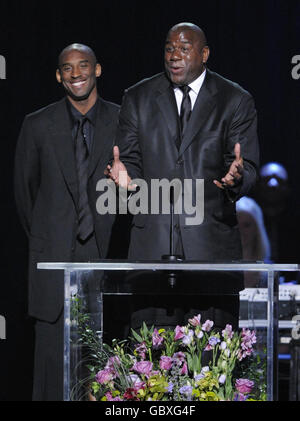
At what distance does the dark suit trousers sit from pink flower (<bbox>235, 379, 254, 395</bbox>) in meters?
1.19

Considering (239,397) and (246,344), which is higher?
(246,344)

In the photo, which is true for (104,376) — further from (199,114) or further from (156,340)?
(199,114)

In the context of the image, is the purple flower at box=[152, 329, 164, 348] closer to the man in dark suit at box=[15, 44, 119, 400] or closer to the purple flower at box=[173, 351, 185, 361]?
the purple flower at box=[173, 351, 185, 361]

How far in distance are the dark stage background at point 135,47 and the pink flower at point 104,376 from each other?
2059 mm

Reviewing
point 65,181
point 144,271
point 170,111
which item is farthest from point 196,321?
point 65,181

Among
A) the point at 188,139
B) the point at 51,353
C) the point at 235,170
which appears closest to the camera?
the point at 235,170

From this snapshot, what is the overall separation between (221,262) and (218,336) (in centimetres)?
28

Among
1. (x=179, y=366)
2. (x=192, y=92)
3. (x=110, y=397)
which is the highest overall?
(x=192, y=92)

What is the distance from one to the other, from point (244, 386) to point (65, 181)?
177cm

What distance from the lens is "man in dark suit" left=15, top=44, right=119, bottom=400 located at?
4.66 metres

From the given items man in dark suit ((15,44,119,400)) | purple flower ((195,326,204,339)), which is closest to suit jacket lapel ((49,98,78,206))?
man in dark suit ((15,44,119,400))

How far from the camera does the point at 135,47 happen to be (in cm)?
518

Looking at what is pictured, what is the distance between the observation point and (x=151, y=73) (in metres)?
5.17
